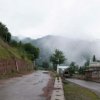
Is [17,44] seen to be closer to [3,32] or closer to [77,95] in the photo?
[3,32]

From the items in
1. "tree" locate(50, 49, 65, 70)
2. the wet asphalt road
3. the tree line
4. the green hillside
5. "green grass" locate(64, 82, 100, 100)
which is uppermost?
the tree line

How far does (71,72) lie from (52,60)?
30704 mm

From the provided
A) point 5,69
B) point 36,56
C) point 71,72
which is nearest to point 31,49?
point 36,56

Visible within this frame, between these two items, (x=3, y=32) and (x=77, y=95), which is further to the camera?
(x=3, y=32)

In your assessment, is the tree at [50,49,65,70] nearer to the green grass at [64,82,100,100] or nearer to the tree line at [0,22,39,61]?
the tree line at [0,22,39,61]

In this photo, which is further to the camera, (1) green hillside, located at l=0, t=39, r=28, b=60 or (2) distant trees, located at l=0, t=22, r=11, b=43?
(2) distant trees, located at l=0, t=22, r=11, b=43

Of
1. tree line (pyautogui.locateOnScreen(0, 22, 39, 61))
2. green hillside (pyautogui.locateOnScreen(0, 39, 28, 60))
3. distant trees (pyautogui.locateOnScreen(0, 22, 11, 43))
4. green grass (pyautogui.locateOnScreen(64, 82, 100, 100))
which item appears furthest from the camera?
tree line (pyautogui.locateOnScreen(0, 22, 39, 61))

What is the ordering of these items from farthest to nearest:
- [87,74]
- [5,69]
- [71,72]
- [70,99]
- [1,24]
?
1. [71,72]
2. [87,74]
3. [1,24]
4. [5,69]
5. [70,99]

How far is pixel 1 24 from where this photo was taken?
349 feet

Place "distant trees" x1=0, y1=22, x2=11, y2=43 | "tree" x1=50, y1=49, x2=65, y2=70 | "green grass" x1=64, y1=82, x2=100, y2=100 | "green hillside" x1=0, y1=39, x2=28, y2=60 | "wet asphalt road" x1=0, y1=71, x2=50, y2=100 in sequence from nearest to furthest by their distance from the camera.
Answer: "wet asphalt road" x1=0, y1=71, x2=50, y2=100
"green grass" x1=64, y1=82, x2=100, y2=100
"green hillside" x1=0, y1=39, x2=28, y2=60
"distant trees" x1=0, y1=22, x2=11, y2=43
"tree" x1=50, y1=49, x2=65, y2=70

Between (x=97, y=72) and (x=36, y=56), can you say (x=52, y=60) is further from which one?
(x=97, y=72)

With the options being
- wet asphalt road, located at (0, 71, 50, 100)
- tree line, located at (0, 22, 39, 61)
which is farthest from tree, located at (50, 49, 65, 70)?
wet asphalt road, located at (0, 71, 50, 100)

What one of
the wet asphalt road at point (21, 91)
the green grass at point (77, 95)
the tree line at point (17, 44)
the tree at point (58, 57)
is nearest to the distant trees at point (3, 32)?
the tree line at point (17, 44)

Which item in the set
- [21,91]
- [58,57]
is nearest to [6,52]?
[21,91]
